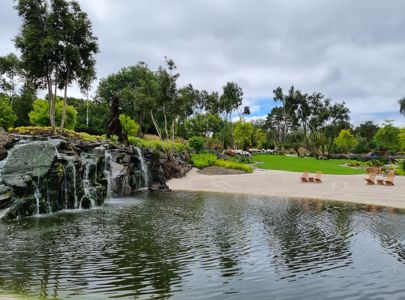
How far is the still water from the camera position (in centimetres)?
629

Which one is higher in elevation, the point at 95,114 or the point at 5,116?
the point at 95,114

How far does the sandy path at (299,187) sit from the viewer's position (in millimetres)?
20281

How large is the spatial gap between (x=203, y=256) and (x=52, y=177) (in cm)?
928

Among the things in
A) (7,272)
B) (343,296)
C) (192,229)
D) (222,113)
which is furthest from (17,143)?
(222,113)

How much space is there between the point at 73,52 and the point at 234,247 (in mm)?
21691

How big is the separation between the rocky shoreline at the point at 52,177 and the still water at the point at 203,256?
3.87 feet

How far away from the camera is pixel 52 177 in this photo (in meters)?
15.1

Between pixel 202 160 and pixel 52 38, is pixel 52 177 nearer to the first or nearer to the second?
pixel 52 38

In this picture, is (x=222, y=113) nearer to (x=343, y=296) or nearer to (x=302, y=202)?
(x=302, y=202)

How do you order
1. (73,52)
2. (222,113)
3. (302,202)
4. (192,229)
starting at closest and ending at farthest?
(192,229) → (302,202) → (73,52) → (222,113)

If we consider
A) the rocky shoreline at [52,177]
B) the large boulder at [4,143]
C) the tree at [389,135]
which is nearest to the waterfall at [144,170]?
the rocky shoreline at [52,177]

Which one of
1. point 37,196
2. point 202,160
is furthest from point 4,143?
point 202,160

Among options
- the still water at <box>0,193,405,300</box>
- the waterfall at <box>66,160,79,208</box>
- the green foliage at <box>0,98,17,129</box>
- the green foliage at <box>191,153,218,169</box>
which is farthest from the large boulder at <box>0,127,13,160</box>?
the green foliage at <box>0,98,17,129</box>

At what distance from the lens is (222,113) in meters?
75.1
